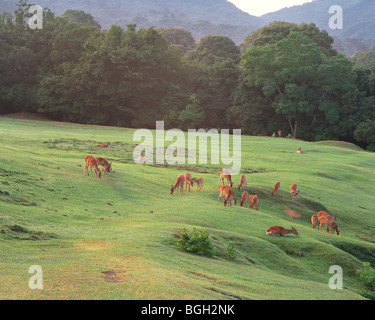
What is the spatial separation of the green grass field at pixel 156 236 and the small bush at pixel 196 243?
0.29m

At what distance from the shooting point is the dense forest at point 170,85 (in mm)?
66750

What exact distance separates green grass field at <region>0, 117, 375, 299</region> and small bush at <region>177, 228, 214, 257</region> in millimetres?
290

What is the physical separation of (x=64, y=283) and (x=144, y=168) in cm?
1935

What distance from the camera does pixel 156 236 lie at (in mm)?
11953

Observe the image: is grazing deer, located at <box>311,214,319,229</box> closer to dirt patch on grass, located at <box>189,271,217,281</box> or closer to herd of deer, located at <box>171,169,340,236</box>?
herd of deer, located at <box>171,169,340,236</box>

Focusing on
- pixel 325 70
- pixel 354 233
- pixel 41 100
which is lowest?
pixel 354 233

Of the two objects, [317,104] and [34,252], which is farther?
[317,104]

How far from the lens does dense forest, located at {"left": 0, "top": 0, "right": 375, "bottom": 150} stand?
6675 centimetres

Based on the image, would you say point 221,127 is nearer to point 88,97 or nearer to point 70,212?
point 88,97

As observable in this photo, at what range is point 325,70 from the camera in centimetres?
6688

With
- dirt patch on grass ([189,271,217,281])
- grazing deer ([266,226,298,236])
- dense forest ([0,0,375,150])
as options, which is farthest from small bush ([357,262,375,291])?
dense forest ([0,0,375,150])

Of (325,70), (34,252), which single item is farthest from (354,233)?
(325,70)

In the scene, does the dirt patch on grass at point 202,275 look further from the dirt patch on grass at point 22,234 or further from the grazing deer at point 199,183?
the grazing deer at point 199,183

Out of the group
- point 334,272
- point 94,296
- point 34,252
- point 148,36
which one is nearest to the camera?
point 94,296
